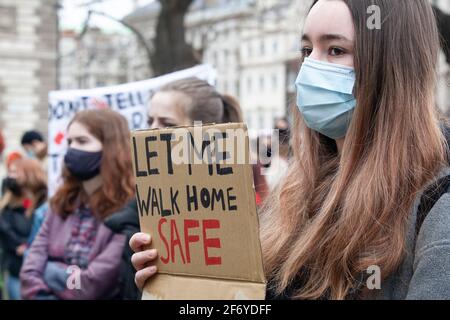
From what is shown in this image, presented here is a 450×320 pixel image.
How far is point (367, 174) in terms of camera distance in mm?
1735

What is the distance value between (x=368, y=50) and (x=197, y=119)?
1685mm

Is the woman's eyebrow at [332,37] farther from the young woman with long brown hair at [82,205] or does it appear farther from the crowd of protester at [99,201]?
the young woman with long brown hair at [82,205]

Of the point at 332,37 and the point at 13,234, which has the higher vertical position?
the point at 332,37

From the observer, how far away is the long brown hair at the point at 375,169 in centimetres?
168

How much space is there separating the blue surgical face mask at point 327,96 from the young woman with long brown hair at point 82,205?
1.91m

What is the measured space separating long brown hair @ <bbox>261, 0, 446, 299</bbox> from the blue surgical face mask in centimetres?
5

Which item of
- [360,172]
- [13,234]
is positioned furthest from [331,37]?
[13,234]

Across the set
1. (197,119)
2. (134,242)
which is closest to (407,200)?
(134,242)

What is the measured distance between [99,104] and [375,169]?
336 centimetres

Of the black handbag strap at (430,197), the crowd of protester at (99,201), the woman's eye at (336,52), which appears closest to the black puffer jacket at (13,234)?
the crowd of protester at (99,201)

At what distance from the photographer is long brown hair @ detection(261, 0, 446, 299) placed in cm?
Result: 168

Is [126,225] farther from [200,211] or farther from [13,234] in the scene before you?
[13,234]

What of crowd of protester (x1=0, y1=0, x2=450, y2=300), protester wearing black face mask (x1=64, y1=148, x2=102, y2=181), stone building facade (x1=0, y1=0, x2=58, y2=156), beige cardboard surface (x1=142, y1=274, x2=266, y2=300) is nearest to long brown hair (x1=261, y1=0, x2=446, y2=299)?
crowd of protester (x1=0, y1=0, x2=450, y2=300)

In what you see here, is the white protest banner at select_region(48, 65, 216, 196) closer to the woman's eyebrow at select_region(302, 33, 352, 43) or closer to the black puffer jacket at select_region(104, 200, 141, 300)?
the black puffer jacket at select_region(104, 200, 141, 300)
